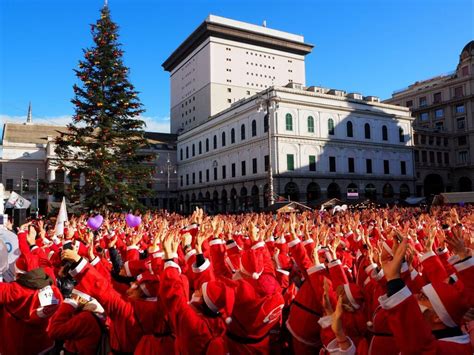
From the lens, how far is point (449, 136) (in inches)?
2579

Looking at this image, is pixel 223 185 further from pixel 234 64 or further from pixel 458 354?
pixel 458 354

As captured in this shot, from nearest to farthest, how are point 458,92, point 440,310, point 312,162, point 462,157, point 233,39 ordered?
point 440,310 < point 312,162 < point 462,157 < point 458,92 < point 233,39

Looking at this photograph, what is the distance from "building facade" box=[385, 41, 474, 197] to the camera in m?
61.8

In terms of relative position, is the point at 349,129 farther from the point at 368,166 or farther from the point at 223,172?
the point at 223,172

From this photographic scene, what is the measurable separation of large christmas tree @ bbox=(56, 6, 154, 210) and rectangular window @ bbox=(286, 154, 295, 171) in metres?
22.0

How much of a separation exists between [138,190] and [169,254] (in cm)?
2107

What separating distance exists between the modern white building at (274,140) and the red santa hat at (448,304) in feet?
106

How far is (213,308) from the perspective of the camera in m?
3.33

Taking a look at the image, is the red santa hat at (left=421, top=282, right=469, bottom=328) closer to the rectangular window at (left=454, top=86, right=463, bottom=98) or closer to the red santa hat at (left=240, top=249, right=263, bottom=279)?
the red santa hat at (left=240, top=249, right=263, bottom=279)

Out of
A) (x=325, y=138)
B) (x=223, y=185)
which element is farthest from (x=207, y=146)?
(x=325, y=138)

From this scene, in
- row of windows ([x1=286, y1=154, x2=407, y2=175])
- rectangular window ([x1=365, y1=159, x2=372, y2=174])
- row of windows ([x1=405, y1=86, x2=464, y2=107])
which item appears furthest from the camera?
row of windows ([x1=405, y1=86, x2=464, y2=107])

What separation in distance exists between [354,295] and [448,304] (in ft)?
4.05

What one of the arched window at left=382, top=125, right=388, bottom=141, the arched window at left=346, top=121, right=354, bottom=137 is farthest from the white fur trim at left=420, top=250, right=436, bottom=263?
the arched window at left=382, top=125, right=388, bottom=141

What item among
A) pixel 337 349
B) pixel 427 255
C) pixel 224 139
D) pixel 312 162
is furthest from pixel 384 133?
pixel 337 349
